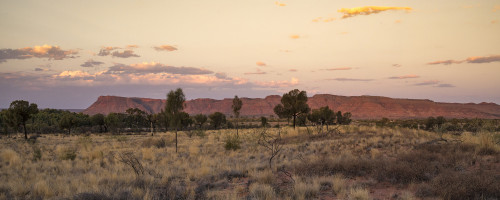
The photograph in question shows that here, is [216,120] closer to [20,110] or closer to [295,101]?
[295,101]

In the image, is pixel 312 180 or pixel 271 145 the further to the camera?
pixel 271 145

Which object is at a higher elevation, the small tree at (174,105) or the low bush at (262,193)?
the small tree at (174,105)

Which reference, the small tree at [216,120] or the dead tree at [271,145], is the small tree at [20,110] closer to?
the dead tree at [271,145]

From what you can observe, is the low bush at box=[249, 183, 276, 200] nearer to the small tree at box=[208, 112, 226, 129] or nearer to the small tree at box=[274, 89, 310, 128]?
the small tree at box=[274, 89, 310, 128]

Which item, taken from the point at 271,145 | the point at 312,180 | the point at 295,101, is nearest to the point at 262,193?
the point at 312,180

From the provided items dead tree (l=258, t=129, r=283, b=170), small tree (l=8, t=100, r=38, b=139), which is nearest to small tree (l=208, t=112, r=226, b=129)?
small tree (l=8, t=100, r=38, b=139)

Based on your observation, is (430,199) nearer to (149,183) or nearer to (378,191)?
(378,191)

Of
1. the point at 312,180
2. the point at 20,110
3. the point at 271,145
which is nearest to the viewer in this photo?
the point at 312,180

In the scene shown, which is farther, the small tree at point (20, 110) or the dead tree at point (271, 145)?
the small tree at point (20, 110)

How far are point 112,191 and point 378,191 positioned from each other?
7717 mm

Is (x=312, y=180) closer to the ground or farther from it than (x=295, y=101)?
closer to the ground

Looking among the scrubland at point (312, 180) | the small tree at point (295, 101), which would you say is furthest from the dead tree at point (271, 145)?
the small tree at point (295, 101)

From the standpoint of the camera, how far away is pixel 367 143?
16625 mm

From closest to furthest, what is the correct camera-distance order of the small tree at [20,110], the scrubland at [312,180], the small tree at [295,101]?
A: the scrubland at [312,180], the small tree at [20,110], the small tree at [295,101]
